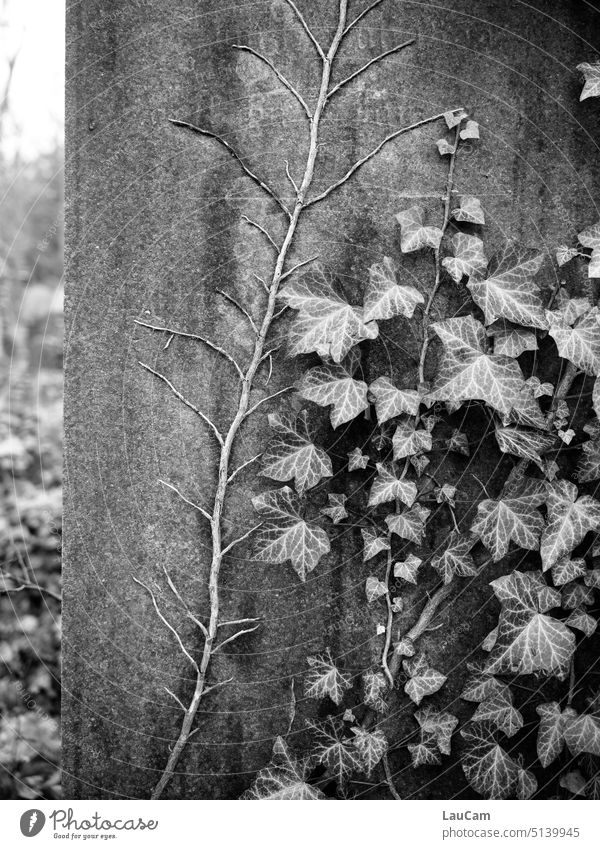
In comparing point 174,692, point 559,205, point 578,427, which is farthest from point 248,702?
point 559,205

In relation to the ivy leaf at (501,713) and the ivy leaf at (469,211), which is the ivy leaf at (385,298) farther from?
the ivy leaf at (501,713)

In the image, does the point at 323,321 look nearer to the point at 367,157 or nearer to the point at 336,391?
the point at 336,391

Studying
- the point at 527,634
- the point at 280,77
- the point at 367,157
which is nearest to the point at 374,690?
the point at 527,634

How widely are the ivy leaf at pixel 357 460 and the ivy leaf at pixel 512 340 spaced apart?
523 mm

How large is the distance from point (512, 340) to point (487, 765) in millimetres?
1351

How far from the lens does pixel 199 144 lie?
190 cm

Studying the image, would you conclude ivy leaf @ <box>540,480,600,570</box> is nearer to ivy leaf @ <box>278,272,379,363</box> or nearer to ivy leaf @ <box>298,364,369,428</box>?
ivy leaf @ <box>298,364,369,428</box>

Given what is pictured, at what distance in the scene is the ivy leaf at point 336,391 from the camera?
1805 millimetres

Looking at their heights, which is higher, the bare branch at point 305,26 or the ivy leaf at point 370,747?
the bare branch at point 305,26
